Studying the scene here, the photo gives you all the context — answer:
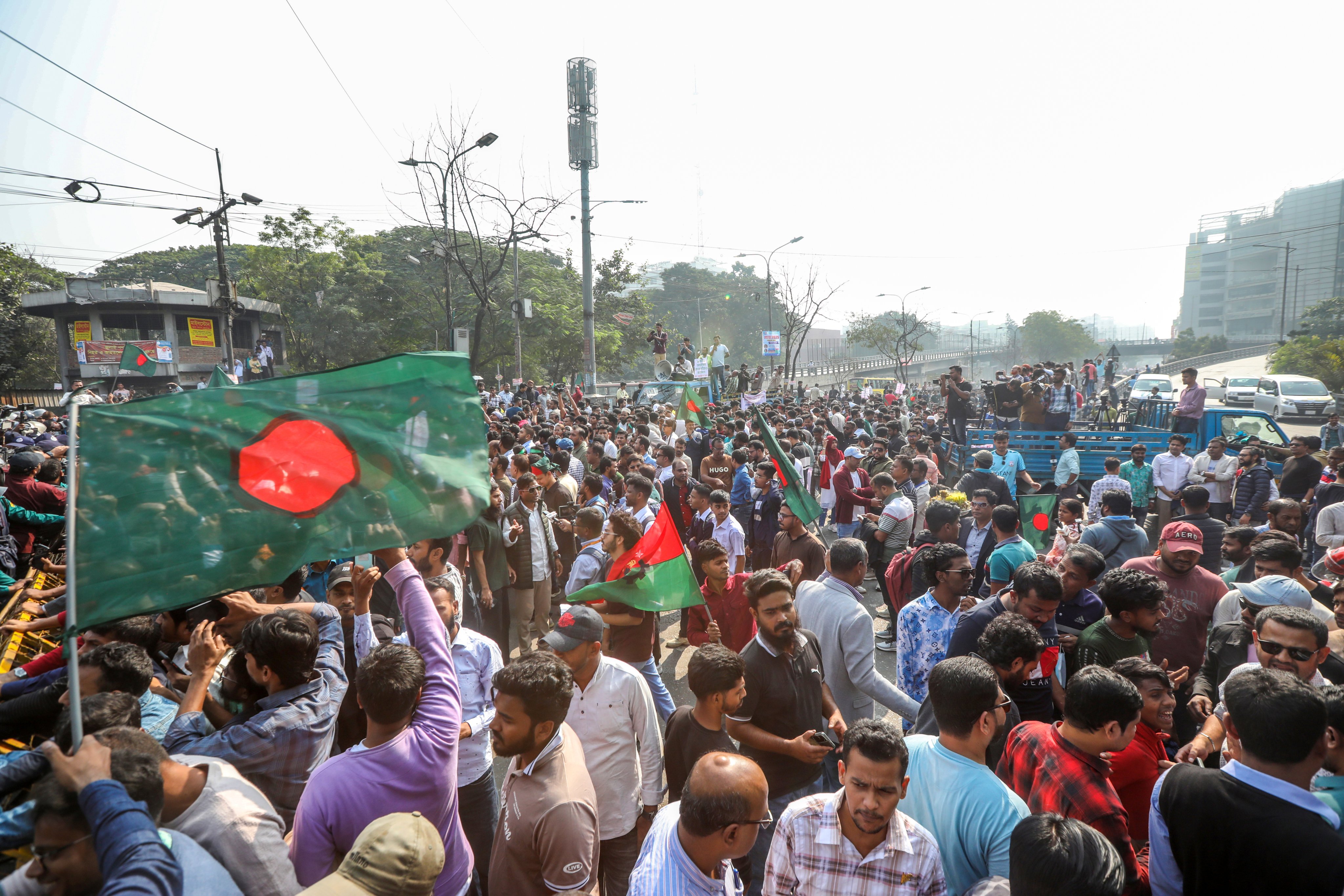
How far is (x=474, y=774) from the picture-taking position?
12.0 feet

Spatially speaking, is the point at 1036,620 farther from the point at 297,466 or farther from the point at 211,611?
the point at 211,611

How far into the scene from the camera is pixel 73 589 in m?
2.04

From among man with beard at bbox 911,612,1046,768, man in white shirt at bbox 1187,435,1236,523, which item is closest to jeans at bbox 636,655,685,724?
man with beard at bbox 911,612,1046,768

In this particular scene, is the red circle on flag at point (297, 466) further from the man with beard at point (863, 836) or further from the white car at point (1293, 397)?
the white car at point (1293, 397)

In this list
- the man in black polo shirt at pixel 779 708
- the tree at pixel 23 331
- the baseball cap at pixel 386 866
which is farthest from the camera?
the tree at pixel 23 331

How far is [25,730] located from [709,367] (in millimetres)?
25194

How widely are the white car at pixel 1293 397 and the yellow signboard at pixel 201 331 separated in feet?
155

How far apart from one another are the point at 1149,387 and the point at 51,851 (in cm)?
3616

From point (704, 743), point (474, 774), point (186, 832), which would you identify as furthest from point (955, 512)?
point (186, 832)

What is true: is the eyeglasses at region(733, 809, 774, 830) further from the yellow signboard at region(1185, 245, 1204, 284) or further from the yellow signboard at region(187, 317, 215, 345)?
the yellow signboard at region(1185, 245, 1204, 284)

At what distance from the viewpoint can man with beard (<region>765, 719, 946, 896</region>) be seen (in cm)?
236

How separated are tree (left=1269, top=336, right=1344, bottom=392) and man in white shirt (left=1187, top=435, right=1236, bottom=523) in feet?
97.5

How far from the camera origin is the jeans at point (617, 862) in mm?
3404

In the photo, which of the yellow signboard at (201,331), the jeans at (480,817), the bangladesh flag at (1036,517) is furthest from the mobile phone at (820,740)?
the yellow signboard at (201,331)
